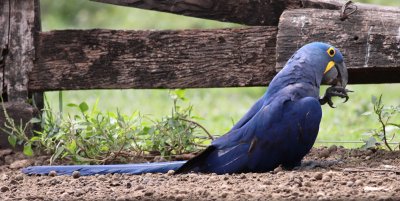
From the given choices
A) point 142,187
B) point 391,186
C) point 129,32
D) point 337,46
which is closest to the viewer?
point 391,186

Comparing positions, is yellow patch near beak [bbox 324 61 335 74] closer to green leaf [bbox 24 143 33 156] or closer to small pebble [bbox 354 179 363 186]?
small pebble [bbox 354 179 363 186]

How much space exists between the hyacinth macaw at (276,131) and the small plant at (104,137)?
320 mm

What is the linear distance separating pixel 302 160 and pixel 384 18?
0.77 metres

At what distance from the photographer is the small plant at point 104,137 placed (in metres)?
4.43

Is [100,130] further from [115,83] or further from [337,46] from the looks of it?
[337,46]

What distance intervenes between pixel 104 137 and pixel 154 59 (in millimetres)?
469

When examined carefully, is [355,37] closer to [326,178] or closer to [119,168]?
[326,178]

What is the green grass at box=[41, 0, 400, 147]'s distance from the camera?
6.50 m

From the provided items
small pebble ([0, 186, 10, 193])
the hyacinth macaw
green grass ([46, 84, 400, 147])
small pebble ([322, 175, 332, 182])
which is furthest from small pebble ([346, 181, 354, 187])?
green grass ([46, 84, 400, 147])

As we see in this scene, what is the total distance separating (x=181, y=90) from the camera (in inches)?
184

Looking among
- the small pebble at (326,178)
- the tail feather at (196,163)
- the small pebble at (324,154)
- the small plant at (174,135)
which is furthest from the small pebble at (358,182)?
the small plant at (174,135)

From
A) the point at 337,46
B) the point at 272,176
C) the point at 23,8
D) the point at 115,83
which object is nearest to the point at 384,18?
the point at 337,46

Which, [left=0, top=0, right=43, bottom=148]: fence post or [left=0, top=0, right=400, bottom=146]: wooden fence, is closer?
[left=0, top=0, right=400, bottom=146]: wooden fence

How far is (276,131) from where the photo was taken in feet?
12.9
